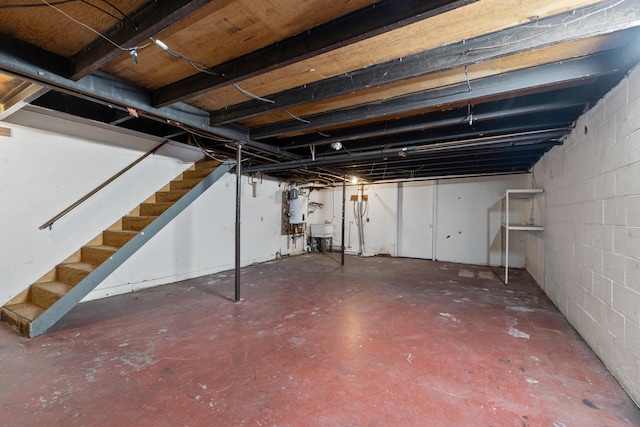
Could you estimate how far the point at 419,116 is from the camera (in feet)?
9.49

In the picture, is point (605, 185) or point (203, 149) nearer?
point (605, 185)

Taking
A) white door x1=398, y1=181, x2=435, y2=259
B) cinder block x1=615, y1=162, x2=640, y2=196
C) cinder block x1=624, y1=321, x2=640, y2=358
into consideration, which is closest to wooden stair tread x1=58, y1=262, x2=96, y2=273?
cinder block x1=624, y1=321, x2=640, y2=358

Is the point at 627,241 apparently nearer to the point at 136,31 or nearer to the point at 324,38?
the point at 324,38

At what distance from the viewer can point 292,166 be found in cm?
453

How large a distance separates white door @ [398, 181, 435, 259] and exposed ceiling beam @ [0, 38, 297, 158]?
5166 millimetres

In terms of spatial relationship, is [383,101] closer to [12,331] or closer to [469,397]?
[469,397]

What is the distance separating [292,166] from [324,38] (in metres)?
3.04

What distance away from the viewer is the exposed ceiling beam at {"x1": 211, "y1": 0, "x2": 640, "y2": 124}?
4.48ft

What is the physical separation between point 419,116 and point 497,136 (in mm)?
1131

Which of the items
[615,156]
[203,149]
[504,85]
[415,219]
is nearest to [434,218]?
[415,219]

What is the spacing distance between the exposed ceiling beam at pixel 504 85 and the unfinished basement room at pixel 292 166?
15 mm

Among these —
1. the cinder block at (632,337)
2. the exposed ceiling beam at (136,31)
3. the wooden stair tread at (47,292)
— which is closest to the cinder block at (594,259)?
the cinder block at (632,337)

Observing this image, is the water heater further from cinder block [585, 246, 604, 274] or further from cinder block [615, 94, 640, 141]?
cinder block [615, 94, 640, 141]

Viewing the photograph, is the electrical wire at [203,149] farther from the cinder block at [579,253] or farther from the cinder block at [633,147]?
the cinder block at [579,253]
